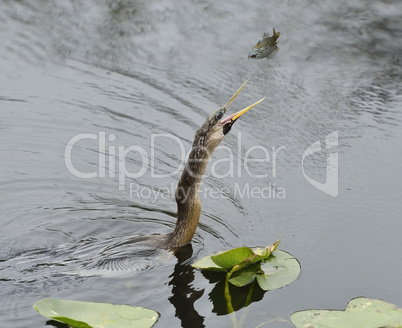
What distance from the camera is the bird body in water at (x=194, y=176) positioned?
6359mm

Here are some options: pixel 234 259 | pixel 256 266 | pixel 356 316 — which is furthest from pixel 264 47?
pixel 356 316

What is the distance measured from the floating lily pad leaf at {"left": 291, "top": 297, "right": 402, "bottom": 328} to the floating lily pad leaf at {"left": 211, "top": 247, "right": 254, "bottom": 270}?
2.21ft

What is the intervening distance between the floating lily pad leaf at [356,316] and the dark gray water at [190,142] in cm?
21

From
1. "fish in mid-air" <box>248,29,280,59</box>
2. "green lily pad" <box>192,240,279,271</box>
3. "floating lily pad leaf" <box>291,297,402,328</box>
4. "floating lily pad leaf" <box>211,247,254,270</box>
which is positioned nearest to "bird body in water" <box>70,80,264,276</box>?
"green lily pad" <box>192,240,279,271</box>

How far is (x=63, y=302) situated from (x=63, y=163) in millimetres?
3090

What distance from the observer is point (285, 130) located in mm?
8750

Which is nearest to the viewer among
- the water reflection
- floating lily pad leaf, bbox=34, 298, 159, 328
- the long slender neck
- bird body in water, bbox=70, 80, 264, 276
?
floating lily pad leaf, bbox=34, 298, 159, 328

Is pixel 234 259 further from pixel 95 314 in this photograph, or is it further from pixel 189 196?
pixel 95 314

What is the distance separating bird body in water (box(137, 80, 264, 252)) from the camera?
6.36m

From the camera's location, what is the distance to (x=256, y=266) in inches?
237

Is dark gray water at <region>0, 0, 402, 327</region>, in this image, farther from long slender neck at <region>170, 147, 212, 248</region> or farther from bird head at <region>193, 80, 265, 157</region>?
bird head at <region>193, 80, 265, 157</region>

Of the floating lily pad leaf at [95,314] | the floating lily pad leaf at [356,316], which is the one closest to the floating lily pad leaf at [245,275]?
the floating lily pad leaf at [356,316]

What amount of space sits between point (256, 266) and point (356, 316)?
106 centimetres

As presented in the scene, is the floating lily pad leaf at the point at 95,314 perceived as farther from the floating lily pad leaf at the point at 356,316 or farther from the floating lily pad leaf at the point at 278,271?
the floating lily pad leaf at the point at 356,316
